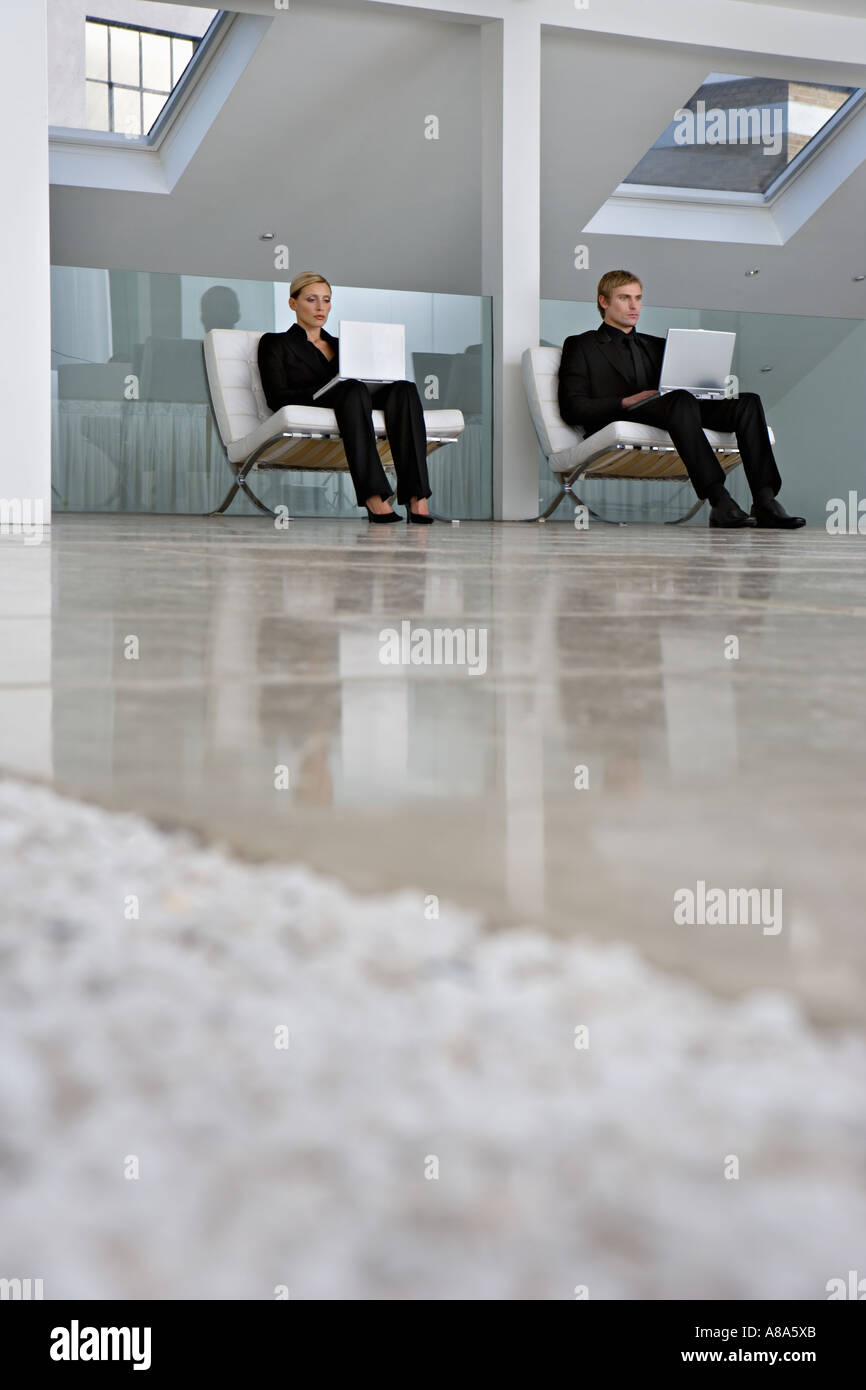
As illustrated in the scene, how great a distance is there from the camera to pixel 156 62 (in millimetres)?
7652

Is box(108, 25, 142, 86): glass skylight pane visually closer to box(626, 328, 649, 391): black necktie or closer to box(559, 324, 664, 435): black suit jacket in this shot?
box(559, 324, 664, 435): black suit jacket

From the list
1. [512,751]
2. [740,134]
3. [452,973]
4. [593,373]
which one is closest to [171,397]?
[593,373]

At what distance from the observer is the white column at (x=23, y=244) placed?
363cm

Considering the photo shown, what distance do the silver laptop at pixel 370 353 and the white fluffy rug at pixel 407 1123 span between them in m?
4.68

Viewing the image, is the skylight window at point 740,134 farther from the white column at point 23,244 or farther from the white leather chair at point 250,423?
the white column at point 23,244

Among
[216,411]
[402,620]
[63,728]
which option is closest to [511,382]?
[216,411]

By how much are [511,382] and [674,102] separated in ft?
7.38

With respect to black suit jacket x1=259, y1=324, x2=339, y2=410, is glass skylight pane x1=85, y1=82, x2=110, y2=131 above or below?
above

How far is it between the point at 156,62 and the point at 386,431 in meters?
4.25

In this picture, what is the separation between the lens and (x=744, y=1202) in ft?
0.45

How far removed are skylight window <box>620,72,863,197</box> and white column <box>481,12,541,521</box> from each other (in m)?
1.47

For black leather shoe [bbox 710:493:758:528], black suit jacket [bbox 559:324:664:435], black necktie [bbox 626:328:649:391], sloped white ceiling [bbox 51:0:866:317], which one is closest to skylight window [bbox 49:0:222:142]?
sloped white ceiling [bbox 51:0:866:317]

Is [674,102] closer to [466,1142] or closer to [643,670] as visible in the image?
[643,670]

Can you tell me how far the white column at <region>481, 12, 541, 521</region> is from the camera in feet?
18.5
